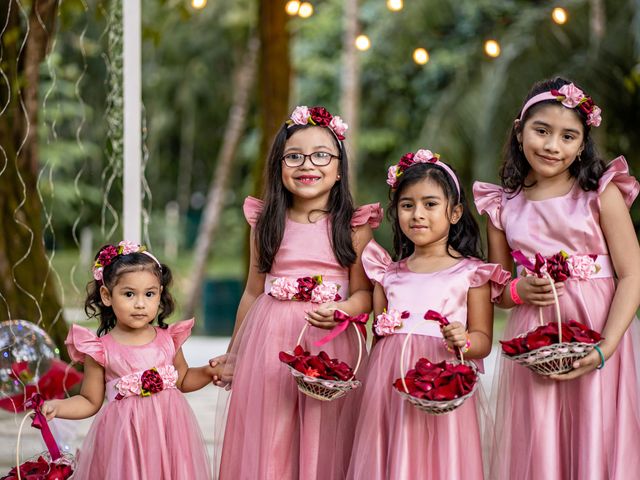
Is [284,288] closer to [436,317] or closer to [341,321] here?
[341,321]

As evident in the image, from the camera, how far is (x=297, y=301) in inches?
144

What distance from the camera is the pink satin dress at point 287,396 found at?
3582 mm

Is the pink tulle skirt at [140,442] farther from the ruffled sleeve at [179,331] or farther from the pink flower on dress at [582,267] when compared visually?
the pink flower on dress at [582,267]

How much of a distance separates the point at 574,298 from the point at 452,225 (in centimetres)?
52

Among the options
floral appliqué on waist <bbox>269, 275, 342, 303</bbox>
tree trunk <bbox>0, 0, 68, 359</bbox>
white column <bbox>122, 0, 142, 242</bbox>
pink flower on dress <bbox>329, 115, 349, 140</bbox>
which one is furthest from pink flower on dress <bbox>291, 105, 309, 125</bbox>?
tree trunk <bbox>0, 0, 68, 359</bbox>

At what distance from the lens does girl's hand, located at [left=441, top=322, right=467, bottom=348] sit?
312 centimetres

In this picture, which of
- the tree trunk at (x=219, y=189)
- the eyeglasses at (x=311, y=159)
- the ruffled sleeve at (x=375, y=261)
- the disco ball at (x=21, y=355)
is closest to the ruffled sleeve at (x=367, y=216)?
the ruffled sleeve at (x=375, y=261)

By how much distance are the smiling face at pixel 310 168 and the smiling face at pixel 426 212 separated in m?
0.38

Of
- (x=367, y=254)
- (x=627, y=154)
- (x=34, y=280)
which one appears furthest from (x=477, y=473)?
(x=627, y=154)

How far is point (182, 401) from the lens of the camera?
11.8ft

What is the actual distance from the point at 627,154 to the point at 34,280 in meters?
7.40

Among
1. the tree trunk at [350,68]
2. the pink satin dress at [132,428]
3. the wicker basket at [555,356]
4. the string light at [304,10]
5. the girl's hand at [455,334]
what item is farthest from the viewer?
the tree trunk at [350,68]

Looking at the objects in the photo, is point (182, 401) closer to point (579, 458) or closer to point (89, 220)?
point (579, 458)

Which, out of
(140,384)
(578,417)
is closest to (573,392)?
(578,417)
